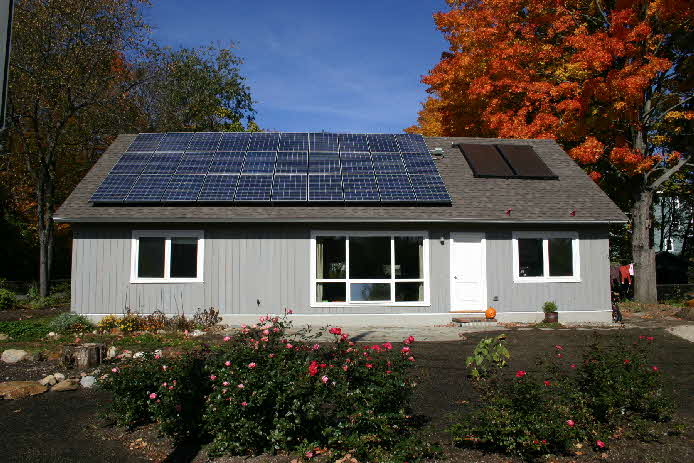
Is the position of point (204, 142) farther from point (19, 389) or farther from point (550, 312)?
point (550, 312)

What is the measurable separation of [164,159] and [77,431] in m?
11.1

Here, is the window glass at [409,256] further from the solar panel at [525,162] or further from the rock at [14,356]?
the rock at [14,356]

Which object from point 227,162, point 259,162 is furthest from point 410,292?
point 227,162

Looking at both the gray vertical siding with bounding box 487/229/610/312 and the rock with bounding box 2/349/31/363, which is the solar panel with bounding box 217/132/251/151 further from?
the rock with bounding box 2/349/31/363

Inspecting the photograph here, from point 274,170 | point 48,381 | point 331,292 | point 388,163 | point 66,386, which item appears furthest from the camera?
point 388,163

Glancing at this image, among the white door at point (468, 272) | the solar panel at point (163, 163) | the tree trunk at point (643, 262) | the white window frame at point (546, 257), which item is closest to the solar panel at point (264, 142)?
the solar panel at point (163, 163)

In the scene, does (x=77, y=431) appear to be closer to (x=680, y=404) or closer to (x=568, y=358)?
(x=680, y=404)

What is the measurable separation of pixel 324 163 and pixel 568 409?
11394mm

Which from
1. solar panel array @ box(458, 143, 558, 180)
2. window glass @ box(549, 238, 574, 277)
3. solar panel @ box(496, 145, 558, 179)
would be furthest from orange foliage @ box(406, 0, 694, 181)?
window glass @ box(549, 238, 574, 277)

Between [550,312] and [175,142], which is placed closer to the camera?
[550,312]

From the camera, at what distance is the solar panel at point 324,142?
661 inches

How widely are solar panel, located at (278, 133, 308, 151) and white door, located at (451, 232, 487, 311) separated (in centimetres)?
565

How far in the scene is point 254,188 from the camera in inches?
563

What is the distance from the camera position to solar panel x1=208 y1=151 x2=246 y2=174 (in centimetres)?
1522
